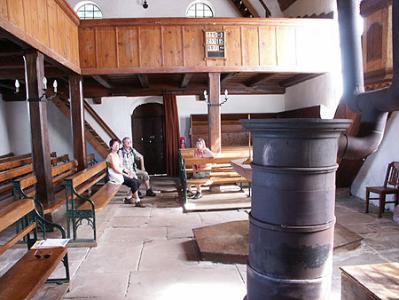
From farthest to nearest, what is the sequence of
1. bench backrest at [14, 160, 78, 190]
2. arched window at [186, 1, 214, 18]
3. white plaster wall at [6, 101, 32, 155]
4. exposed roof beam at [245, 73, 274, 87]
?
arched window at [186, 1, 214, 18] < white plaster wall at [6, 101, 32, 155] < exposed roof beam at [245, 73, 274, 87] < bench backrest at [14, 160, 78, 190]

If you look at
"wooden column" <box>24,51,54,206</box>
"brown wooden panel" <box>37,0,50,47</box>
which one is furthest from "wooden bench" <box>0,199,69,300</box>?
"brown wooden panel" <box>37,0,50,47</box>

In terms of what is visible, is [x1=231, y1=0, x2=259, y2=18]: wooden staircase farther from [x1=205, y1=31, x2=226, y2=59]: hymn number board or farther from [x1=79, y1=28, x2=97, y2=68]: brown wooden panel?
[x1=79, y1=28, x2=97, y2=68]: brown wooden panel

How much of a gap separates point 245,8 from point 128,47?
5660 mm

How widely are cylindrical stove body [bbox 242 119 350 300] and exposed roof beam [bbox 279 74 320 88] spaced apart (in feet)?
23.5

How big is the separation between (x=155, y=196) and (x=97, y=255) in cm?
322

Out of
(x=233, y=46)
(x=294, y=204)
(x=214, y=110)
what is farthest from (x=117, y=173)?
(x=294, y=204)

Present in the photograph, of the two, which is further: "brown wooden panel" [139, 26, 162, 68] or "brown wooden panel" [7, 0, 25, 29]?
"brown wooden panel" [139, 26, 162, 68]

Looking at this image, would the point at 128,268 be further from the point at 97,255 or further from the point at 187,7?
the point at 187,7

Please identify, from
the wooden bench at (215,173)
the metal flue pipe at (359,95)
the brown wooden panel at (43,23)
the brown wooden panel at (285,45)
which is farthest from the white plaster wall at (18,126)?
the metal flue pipe at (359,95)

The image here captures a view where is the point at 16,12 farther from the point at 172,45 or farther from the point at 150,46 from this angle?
the point at 172,45

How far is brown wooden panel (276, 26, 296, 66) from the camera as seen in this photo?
22.9 ft

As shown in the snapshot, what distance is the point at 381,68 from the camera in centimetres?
510

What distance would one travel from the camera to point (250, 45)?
6.93 meters

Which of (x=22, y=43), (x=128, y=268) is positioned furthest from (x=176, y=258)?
(x=22, y=43)
